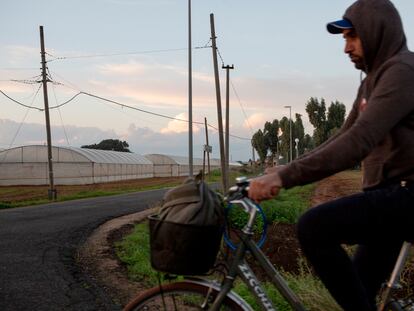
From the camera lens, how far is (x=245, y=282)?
2.59 m

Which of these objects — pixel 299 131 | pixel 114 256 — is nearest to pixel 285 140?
pixel 299 131

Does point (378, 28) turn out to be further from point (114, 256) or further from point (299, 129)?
point (299, 129)

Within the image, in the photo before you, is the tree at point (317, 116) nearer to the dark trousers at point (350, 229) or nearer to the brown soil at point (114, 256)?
the brown soil at point (114, 256)

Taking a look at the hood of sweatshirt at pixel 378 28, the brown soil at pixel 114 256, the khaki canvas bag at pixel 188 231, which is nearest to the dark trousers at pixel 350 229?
the khaki canvas bag at pixel 188 231

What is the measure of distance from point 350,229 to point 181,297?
0.88m

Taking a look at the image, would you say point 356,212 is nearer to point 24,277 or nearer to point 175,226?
point 175,226

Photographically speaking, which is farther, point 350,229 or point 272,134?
point 272,134

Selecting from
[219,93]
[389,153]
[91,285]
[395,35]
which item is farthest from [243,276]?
[219,93]

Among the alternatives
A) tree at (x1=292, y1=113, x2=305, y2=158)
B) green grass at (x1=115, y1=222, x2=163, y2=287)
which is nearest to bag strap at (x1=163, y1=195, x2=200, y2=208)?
green grass at (x1=115, y1=222, x2=163, y2=287)

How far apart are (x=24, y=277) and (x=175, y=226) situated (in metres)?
4.78

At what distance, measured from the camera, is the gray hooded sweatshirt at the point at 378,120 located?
2.30 m

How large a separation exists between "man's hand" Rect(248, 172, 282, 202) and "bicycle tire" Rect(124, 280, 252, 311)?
51 cm

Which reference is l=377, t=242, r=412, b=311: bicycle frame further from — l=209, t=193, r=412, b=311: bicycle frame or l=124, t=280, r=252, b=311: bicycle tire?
l=124, t=280, r=252, b=311: bicycle tire

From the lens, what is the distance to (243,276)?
2.57 m
